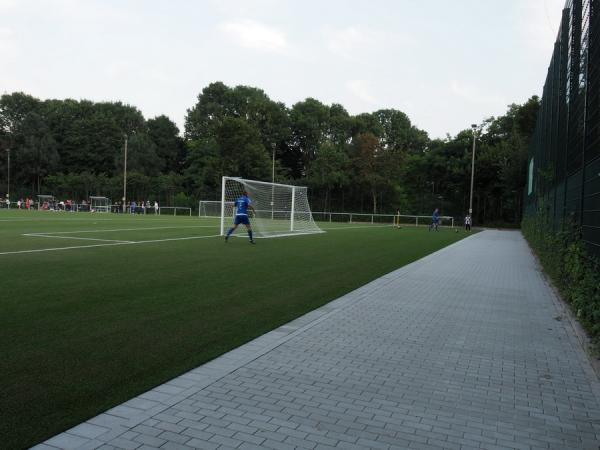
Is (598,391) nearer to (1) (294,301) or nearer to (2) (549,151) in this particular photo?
(1) (294,301)

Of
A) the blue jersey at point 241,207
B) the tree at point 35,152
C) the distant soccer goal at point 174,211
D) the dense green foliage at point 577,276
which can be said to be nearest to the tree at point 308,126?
the distant soccer goal at point 174,211

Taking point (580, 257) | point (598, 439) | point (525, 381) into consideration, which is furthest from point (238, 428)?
point (580, 257)

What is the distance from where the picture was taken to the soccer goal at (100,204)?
5931 cm

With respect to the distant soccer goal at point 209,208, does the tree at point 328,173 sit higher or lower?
higher

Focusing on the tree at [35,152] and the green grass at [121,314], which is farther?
the tree at [35,152]

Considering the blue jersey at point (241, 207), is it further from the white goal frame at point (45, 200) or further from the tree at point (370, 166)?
the white goal frame at point (45, 200)

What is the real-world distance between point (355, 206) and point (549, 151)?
38527mm

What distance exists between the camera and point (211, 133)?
2975 inches

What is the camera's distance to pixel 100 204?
60688 millimetres

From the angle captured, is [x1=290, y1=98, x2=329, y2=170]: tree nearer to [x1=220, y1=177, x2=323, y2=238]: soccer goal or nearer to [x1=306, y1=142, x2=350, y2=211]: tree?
[x1=306, y1=142, x2=350, y2=211]: tree

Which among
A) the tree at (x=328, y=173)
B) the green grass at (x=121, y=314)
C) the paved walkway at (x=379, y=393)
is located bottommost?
the paved walkway at (x=379, y=393)

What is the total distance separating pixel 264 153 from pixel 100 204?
20703 millimetres

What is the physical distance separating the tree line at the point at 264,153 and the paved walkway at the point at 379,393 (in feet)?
121

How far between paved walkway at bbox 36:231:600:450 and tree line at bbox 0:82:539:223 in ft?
121
